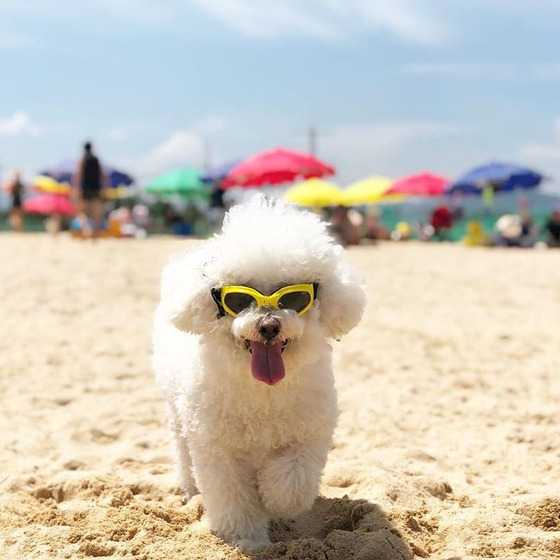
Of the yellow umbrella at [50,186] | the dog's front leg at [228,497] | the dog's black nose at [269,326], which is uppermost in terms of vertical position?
the yellow umbrella at [50,186]

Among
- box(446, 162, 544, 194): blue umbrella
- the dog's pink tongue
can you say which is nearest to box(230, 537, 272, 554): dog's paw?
the dog's pink tongue

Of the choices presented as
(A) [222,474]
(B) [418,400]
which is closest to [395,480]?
(A) [222,474]

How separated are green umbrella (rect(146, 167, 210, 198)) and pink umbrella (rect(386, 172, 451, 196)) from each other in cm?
651

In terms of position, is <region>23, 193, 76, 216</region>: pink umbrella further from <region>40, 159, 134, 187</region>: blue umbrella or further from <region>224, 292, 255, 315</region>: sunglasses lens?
<region>224, 292, 255, 315</region>: sunglasses lens

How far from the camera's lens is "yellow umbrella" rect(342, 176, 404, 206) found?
25.6m

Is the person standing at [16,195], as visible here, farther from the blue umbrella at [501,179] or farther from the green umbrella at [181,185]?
the blue umbrella at [501,179]

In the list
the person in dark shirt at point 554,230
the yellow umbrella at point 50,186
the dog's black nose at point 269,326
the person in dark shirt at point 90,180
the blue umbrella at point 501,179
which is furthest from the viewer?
the yellow umbrella at point 50,186

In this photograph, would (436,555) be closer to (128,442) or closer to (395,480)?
(395,480)

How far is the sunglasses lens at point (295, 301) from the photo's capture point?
10.9 feet

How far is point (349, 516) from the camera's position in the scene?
3.86 metres

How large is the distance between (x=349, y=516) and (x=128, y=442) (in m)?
2.05

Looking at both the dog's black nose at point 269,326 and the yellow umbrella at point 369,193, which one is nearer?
the dog's black nose at point 269,326

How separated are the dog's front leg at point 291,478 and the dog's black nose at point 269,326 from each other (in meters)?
0.68

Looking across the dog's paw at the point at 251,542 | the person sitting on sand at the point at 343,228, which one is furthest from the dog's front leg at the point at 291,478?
the person sitting on sand at the point at 343,228
